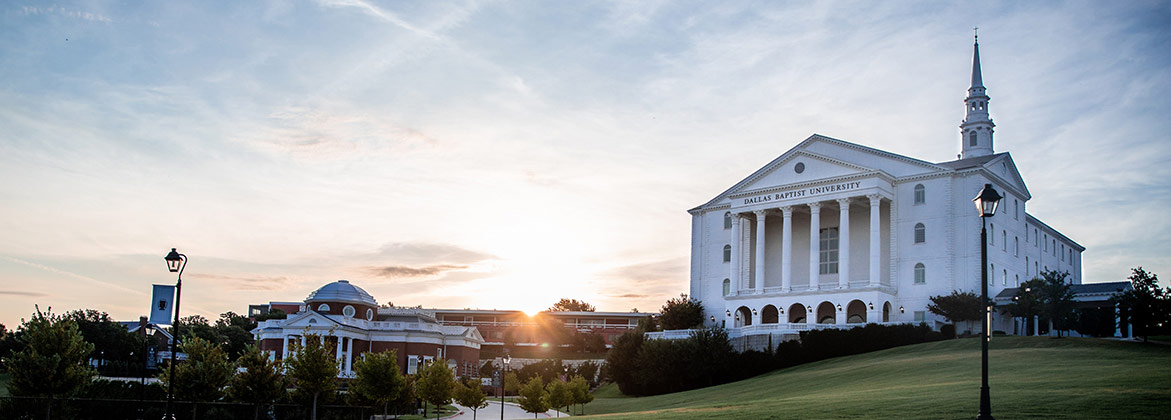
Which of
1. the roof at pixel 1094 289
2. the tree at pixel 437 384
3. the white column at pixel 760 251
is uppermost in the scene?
the white column at pixel 760 251

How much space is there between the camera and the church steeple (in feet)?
289

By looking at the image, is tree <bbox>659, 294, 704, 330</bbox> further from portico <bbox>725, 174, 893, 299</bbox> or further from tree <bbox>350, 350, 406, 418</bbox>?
tree <bbox>350, 350, 406, 418</bbox>

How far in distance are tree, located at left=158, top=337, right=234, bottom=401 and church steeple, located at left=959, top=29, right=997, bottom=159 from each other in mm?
70235

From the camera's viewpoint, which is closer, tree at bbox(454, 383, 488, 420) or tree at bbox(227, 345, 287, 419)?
Answer: tree at bbox(227, 345, 287, 419)

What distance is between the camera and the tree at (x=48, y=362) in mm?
35531

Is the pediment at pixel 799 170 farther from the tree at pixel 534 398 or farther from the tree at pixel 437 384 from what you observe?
the tree at pixel 437 384

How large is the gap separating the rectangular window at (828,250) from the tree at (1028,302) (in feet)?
50.4

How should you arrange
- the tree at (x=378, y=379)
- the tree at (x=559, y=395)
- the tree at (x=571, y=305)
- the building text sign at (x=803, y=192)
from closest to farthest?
the tree at (x=378, y=379), the tree at (x=559, y=395), the building text sign at (x=803, y=192), the tree at (x=571, y=305)

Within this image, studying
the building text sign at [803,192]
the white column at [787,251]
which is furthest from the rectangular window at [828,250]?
the building text sign at [803,192]

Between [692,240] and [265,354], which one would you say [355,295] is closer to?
[692,240]

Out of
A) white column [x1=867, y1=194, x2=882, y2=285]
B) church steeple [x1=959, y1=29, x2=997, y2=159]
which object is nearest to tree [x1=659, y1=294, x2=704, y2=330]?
white column [x1=867, y1=194, x2=882, y2=285]

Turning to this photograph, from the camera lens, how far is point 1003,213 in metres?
77.8

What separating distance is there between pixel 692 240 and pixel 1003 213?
91.5ft

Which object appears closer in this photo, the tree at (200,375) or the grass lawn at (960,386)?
the grass lawn at (960,386)
